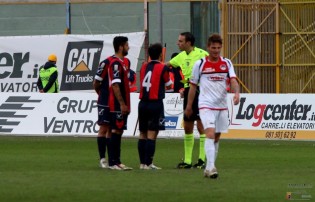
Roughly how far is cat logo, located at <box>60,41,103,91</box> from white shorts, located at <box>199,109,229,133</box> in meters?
17.3

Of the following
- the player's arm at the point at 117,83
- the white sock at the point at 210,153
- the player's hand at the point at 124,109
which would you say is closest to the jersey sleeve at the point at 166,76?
the player's arm at the point at 117,83

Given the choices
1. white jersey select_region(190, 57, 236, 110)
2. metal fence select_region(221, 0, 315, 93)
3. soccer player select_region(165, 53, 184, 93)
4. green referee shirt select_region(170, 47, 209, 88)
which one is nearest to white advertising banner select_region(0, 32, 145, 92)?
metal fence select_region(221, 0, 315, 93)

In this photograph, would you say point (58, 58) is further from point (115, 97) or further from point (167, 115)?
point (115, 97)

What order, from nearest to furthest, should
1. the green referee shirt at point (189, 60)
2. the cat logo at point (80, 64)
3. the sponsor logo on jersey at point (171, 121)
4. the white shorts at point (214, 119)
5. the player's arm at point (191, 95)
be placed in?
the white shorts at point (214, 119) < the player's arm at point (191, 95) < the green referee shirt at point (189, 60) < the sponsor logo on jersey at point (171, 121) < the cat logo at point (80, 64)

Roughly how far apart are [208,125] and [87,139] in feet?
42.0

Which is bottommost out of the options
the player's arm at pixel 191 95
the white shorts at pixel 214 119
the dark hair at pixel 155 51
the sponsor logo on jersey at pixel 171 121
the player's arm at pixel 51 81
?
the sponsor logo on jersey at pixel 171 121

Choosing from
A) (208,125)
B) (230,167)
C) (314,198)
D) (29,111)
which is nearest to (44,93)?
(29,111)

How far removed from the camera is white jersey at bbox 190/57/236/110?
16.7 meters

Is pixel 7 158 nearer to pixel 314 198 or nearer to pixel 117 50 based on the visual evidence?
pixel 117 50

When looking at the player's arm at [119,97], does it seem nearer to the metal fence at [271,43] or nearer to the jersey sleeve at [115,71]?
the jersey sleeve at [115,71]

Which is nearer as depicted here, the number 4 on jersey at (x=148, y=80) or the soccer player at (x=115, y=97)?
the soccer player at (x=115, y=97)

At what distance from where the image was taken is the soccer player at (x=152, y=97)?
1838cm

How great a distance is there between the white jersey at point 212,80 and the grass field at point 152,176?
42.5 inches

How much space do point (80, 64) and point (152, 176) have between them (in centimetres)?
1787
